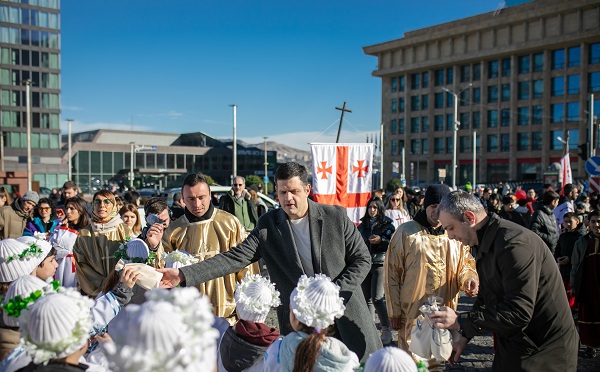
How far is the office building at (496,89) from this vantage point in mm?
57531

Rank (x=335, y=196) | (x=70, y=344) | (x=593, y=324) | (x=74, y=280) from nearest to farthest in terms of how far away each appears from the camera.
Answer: (x=70, y=344), (x=74, y=280), (x=593, y=324), (x=335, y=196)

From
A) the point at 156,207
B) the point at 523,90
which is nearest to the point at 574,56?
the point at 523,90

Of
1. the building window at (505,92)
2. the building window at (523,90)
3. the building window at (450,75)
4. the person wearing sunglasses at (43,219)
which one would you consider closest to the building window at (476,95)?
the building window at (505,92)

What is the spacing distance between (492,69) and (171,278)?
222 ft

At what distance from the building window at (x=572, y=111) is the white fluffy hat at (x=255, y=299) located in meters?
62.6

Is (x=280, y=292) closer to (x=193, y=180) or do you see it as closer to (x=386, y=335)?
(x=193, y=180)

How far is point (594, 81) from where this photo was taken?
56.5m

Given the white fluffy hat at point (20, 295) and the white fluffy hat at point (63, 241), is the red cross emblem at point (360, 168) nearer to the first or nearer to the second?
the white fluffy hat at point (63, 241)

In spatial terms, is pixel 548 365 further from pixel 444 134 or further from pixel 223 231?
pixel 444 134

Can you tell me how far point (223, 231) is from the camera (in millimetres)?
4832

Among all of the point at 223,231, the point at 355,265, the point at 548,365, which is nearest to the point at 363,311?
the point at 355,265

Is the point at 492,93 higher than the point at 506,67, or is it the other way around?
the point at 506,67

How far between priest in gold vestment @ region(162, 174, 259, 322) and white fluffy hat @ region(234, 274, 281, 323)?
1338 millimetres

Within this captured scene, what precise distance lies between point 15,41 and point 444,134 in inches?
2199
